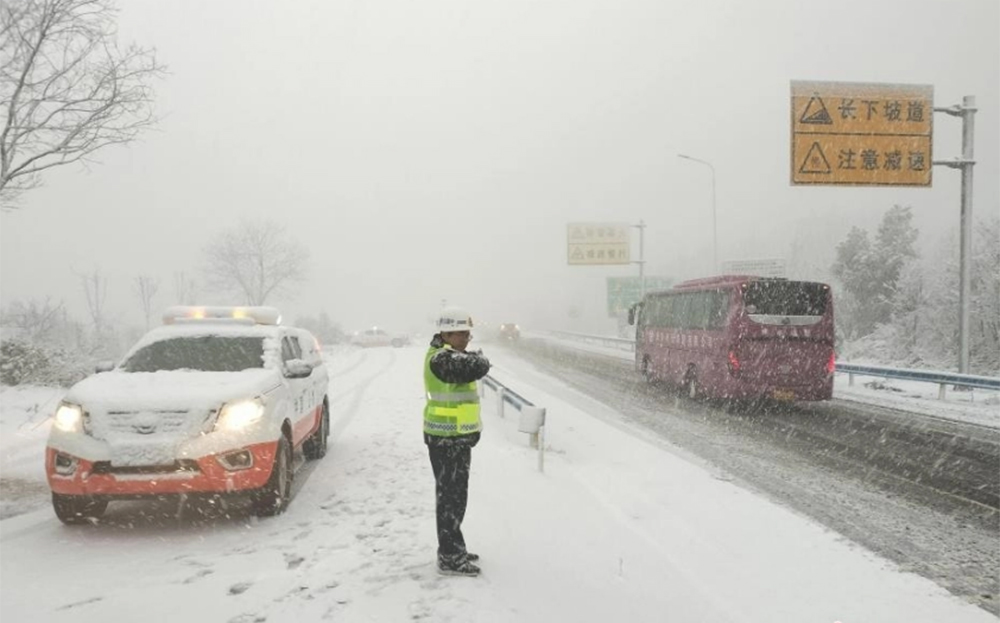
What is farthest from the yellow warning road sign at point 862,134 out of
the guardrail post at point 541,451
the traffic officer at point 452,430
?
the traffic officer at point 452,430

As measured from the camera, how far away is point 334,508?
630 centimetres

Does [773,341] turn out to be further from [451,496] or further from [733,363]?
[451,496]

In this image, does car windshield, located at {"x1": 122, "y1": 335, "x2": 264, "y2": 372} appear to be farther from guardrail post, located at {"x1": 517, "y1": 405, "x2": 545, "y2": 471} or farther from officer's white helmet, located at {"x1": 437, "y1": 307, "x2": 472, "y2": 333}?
guardrail post, located at {"x1": 517, "y1": 405, "x2": 545, "y2": 471}

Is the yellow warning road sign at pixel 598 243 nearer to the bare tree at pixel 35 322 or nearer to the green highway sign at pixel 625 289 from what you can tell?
the green highway sign at pixel 625 289

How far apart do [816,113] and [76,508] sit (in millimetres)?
17695

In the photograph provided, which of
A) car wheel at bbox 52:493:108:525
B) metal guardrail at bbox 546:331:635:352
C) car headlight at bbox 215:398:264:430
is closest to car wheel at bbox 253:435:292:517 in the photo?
car headlight at bbox 215:398:264:430

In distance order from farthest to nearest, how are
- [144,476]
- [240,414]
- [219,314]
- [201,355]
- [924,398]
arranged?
1. [924,398]
2. [219,314]
3. [201,355]
4. [240,414]
5. [144,476]

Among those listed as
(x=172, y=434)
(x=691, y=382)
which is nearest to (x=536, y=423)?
(x=172, y=434)

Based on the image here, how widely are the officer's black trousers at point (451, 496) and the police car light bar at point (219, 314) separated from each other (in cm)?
416

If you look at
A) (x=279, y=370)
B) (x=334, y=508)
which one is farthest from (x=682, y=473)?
(x=279, y=370)

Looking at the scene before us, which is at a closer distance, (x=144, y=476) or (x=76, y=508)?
(x=144, y=476)

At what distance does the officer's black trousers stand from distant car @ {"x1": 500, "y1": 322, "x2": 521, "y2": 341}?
155 ft

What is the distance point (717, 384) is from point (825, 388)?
2206mm

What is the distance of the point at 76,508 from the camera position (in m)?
5.65
